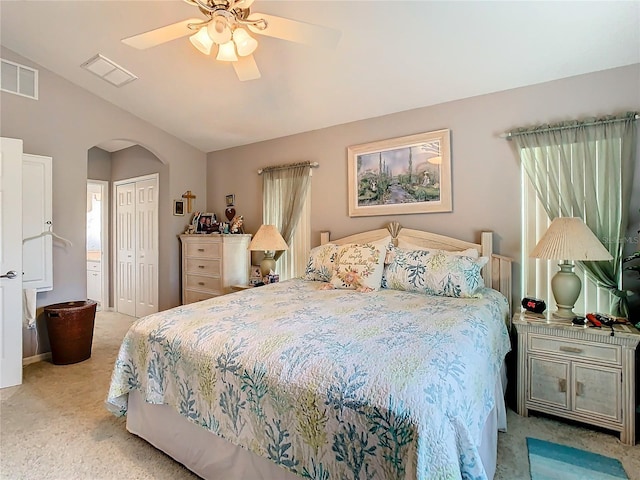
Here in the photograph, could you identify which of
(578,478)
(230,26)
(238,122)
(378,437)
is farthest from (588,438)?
(238,122)

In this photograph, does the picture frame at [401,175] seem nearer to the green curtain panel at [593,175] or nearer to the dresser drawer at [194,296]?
the green curtain panel at [593,175]

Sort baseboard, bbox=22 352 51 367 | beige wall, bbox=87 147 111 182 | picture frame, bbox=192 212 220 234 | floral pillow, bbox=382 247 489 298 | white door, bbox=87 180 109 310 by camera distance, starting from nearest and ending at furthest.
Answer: floral pillow, bbox=382 247 489 298 < baseboard, bbox=22 352 51 367 < picture frame, bbox=192 212 220 234 < beige wall, bbox=87 147 111 182 < white door, bbox=87 180 109 310

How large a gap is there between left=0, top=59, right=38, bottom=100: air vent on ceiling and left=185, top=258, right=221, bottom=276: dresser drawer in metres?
2.29

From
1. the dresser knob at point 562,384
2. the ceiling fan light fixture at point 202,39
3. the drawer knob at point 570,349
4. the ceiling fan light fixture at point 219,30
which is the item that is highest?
the ceiling fan light fixture at point 202,39

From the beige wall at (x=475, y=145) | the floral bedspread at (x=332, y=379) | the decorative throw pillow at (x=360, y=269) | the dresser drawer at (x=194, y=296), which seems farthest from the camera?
the dresser drawer at (x=194, y=296)

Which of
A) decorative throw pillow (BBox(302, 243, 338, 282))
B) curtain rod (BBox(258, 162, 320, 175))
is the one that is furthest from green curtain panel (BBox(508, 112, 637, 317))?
curtain rod (BBox(258, 162, 320, 175))

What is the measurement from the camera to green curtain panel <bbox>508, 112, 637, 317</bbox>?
2.28 metres

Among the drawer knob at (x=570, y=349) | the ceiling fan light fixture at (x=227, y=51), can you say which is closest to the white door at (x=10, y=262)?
the ceiling fan light fixture at (x=227, y=51)

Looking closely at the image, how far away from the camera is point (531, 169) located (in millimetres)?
2604

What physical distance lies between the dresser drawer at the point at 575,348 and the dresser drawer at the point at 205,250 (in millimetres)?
3170

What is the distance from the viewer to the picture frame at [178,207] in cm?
443

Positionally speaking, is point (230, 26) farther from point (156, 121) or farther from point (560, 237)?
point (156, 121)

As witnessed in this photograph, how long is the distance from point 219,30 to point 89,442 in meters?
2.49

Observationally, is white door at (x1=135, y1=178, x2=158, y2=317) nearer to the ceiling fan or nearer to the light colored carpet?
the light colored carpet
